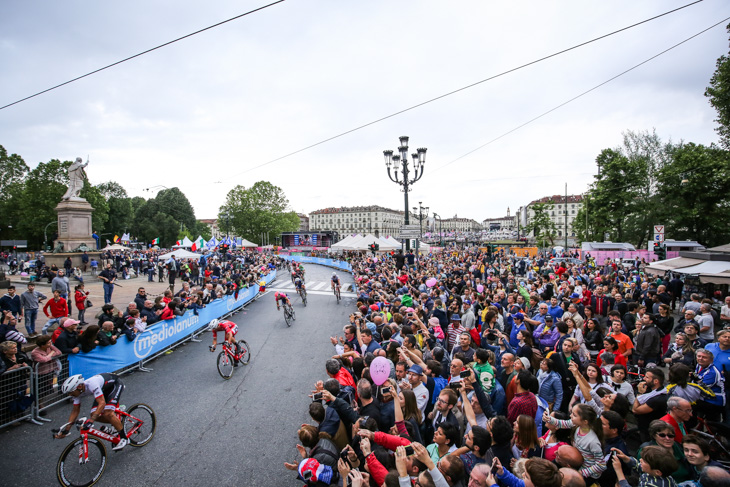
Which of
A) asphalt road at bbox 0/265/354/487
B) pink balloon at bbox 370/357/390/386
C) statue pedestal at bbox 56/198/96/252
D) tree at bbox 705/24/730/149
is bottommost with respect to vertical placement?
asphalt road at bbox 0/265/354/487

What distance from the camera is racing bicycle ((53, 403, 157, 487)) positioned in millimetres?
4070

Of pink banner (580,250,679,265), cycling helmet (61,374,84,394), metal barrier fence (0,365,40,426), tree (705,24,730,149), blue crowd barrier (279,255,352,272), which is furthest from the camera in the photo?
blue crowd barrier (279,255,352,272)

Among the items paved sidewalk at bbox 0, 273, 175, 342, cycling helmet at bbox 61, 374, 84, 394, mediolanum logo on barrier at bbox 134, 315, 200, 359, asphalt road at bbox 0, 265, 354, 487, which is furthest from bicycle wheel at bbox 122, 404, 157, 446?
paved sidewalk at bbox 0, 273, 175, 342

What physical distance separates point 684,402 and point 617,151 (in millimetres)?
42632

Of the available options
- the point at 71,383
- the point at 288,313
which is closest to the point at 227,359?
the point at 71,383

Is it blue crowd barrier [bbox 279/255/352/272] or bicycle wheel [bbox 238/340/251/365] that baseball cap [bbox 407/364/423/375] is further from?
blue crowd barrier [bbox 279/255/352/272]

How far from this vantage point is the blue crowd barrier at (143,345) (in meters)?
6.55

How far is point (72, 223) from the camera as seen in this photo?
20250 mm

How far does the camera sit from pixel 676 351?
17.3 feet

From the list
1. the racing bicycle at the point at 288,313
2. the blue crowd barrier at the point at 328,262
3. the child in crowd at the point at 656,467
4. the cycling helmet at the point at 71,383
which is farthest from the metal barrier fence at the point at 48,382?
the blue crowd barrier at the point at 328,262

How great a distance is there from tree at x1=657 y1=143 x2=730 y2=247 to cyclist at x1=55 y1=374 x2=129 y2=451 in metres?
32.7

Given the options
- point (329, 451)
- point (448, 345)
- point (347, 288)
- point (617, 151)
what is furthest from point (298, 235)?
point (329, 451)

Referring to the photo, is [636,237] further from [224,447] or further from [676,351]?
[224,447]

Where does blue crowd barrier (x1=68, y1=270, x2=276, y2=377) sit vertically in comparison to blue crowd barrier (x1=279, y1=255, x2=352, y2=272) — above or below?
above
